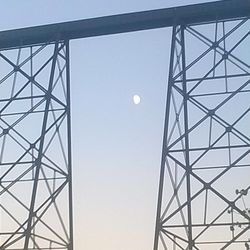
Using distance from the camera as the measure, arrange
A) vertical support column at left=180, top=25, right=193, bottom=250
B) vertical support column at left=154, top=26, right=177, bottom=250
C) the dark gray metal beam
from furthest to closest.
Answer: the dark gray metal beam
vertical support column at left=154, top=26, right=177, bottom=250
vertical support column at left=180, top=25, right=193, bottom=250

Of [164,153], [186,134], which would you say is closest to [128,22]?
[186,134]

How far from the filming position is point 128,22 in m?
9.49

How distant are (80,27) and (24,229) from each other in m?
2.96

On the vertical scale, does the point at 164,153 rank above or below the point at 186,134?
below

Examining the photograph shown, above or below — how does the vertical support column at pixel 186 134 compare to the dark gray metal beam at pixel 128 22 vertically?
below

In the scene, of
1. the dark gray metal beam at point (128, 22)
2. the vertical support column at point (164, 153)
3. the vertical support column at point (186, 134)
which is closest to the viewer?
the vertical support column at point (186, 134)

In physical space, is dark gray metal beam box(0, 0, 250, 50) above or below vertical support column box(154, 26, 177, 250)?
above

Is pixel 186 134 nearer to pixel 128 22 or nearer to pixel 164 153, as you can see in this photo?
pixel 164 153

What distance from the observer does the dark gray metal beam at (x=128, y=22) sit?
9.18 meters

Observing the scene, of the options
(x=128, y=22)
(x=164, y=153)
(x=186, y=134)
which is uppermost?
(x=128, y=22)

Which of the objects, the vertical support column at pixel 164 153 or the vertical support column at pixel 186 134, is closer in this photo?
the vertical support column at pixel 186 134

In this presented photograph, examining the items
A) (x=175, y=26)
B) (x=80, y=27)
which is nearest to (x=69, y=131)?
(x=80, y=27)

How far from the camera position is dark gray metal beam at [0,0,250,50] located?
918 cm

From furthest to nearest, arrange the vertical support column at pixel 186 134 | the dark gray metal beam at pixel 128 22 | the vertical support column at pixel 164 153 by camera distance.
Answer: the dark gray metal beam at pixel 128 22 < the vertical support column at pixel 164 153 < the vertical support column at pixel 186 134
